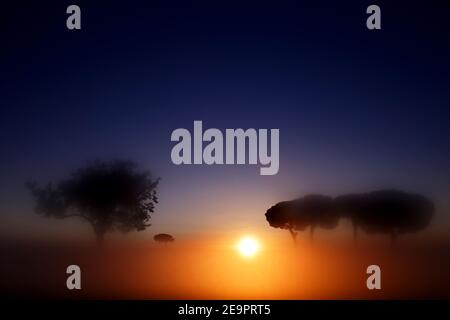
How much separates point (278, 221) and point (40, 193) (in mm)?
3111

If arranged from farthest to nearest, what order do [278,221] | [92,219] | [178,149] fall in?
[92,219] < [278,221] < [178,149]

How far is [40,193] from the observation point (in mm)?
9250

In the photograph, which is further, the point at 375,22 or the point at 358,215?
the point at 358,215

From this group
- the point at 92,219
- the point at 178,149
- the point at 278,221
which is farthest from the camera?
the point at 92,219

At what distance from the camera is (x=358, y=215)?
990 centimetres

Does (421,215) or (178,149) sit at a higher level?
(178,149)

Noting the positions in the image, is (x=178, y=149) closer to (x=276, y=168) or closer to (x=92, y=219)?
(x=276, y=168)
